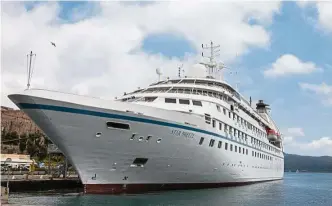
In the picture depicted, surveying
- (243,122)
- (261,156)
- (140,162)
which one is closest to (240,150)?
(243,122)

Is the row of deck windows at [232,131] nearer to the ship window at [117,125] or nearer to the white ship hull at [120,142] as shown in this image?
the white ship hull at [120,142]

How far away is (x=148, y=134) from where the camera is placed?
24.9m

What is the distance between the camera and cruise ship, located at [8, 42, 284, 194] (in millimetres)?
23047

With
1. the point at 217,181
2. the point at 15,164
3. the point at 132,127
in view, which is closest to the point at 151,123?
the point at 132,127

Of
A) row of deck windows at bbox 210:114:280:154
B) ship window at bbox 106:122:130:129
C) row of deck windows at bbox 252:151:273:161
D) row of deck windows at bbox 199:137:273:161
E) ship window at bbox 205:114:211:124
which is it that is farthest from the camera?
row of deck windows at bbox 252:151:273:161

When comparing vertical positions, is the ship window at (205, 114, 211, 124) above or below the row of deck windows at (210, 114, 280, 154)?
above

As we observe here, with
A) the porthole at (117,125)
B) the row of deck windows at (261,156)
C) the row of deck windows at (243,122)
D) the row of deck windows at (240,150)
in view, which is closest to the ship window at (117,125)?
the porthole at (117,125)

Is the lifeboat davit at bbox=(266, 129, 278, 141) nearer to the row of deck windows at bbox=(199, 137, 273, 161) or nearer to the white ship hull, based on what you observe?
the row of deck windows at bbox=(199, 137, 273, 161)

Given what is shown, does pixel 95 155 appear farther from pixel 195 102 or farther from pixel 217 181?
pixel 217 181

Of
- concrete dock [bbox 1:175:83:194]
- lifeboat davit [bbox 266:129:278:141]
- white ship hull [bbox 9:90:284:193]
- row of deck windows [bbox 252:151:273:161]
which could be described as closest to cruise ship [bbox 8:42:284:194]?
white ship hull [bbox 9:90:284:193]

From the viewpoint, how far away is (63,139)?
23.3 metres

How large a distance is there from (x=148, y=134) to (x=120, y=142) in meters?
2.02

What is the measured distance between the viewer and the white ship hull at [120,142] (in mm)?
22875

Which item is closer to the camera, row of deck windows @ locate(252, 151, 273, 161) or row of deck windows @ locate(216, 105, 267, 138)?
row of deck windows @ locate(216, 105, 267, 138)
